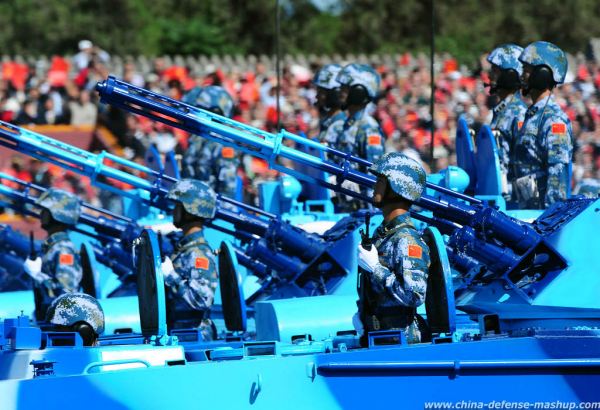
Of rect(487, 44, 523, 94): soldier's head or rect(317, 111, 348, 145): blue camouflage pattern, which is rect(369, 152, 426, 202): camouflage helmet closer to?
rect(487, 44, 523, 94): soldier's head

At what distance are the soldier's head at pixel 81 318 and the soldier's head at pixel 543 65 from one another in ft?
16.8

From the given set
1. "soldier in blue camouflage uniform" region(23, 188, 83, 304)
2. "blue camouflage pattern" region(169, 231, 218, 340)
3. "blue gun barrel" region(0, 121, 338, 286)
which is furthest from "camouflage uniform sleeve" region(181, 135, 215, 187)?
"blue camouflage pattern" region(169, 231, 218, 340)

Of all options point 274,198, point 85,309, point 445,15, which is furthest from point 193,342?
point 445,15

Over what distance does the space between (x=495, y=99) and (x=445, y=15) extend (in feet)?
72.7

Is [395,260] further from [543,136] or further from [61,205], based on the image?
[61,205]

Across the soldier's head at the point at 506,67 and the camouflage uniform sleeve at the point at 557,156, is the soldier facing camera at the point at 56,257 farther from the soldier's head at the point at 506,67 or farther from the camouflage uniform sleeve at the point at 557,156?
the camouflage uniform sleeve at the point at 557,156

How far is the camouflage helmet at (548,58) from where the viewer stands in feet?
47.7

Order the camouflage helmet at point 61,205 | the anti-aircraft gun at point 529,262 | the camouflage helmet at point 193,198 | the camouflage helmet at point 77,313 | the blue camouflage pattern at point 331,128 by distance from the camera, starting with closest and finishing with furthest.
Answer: the camouflage helmet at point 77,313 → the anti-aircraft gun at point 529,262 → the camouflage helmet at point 193,198 → the camouflage helmet at point 61,205 → the blue camouflage pattern at point 331,128

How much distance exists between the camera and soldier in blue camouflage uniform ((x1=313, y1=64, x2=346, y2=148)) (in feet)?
58.6

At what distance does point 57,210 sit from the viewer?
54.7ft

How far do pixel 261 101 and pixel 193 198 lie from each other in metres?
11.8

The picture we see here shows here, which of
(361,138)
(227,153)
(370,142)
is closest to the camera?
(370,142)

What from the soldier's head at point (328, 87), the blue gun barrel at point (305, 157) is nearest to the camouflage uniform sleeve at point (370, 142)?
the soldier's head at point (328, 87)

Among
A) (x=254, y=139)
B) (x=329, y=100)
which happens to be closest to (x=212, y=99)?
(x=329, y=100)
